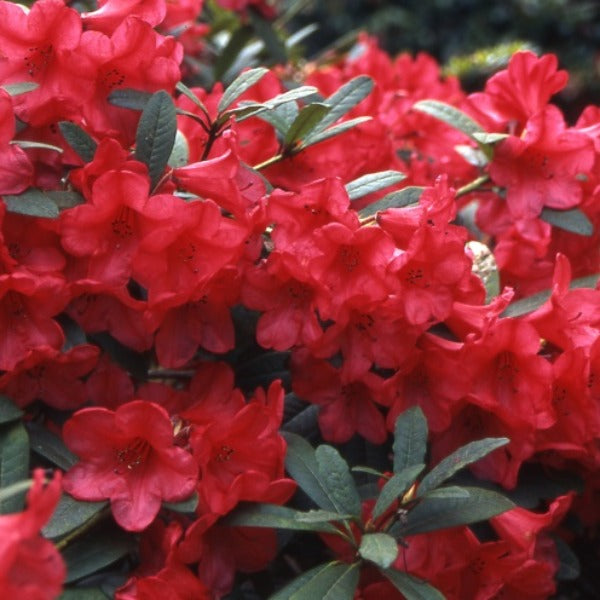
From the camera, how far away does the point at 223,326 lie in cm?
123

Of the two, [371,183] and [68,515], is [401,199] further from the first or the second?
[68,515]

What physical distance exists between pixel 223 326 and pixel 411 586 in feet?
1.25

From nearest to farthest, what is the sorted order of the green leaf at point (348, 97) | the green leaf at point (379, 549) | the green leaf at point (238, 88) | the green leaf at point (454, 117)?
the green leaf at point (379, 549)
the green leaf at point (238, 88)
the green leaf at point (348, 97)
the green leaf at point (454, 117)

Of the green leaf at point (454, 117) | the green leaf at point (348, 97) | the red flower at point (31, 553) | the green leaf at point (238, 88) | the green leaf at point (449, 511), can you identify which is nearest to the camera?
the red flower at point (31, 553)

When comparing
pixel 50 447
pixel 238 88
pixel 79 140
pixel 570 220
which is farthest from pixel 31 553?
pixel 570 220

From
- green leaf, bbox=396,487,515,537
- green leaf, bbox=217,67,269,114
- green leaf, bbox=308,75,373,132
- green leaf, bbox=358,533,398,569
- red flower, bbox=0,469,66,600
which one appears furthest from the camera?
green leaf, bbox=308,75,373,132

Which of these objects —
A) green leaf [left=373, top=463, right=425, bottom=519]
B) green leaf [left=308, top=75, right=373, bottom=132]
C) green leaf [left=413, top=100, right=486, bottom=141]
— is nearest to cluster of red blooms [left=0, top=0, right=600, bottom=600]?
green leaf [left=373, top=463, right=425, bottom=519]

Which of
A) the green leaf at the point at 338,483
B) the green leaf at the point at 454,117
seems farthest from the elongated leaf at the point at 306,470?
the green leaf at the point at 454,117

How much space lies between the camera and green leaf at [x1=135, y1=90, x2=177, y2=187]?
3.87 feet

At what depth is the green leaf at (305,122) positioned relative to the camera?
4.20 feet

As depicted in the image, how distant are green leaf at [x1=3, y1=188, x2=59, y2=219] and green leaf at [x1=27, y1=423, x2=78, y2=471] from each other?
0.25m

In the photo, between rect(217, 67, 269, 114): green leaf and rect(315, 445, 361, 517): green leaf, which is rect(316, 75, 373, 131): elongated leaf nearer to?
rect(217, 67, 269, 114): green leaf

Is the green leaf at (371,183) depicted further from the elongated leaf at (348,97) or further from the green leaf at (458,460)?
the green leaf at (458,460)

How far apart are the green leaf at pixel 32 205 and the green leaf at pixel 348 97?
44cm
